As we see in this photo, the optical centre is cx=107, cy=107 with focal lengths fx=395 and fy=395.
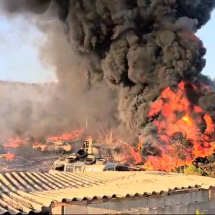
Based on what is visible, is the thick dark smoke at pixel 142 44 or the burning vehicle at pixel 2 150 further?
the burning vehicle at pixel 2 150

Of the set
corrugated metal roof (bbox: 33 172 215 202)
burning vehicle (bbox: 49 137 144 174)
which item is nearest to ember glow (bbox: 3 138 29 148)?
burning vehicle (bbox: 49 137 144 174)

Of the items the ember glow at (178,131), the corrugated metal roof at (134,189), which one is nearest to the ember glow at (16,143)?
the ember glow at (178,131)

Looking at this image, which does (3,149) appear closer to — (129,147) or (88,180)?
(129,147)

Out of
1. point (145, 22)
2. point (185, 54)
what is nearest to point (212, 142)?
point (185, 54)

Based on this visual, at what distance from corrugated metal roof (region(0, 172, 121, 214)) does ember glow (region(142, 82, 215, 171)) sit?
7145 millimetres

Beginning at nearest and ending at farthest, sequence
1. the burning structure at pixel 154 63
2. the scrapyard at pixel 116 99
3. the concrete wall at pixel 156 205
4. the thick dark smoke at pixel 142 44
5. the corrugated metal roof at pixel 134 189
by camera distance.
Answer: the concrete wall at pixel 156 205, the corrugated metal roof at pixel 134 189, the scrapyard at pixel 116 99, the burning structure at pixel 154 63, the thick dark smoke at pixel 142 44

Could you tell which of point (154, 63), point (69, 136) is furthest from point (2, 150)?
point (154, 63)

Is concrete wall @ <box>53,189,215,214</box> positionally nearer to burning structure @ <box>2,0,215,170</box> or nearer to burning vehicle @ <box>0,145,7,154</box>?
burning structure @ <box>2,0,215,170</box>

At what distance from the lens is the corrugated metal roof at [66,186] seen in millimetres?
5328

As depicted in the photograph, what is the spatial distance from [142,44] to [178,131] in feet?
16.1

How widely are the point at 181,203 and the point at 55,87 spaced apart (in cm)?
2605

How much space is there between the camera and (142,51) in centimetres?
1914

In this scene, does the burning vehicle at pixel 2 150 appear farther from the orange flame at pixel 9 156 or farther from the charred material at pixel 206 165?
the charred material at pixel 206 165

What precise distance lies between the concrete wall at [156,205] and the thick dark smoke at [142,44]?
41.5 feet
